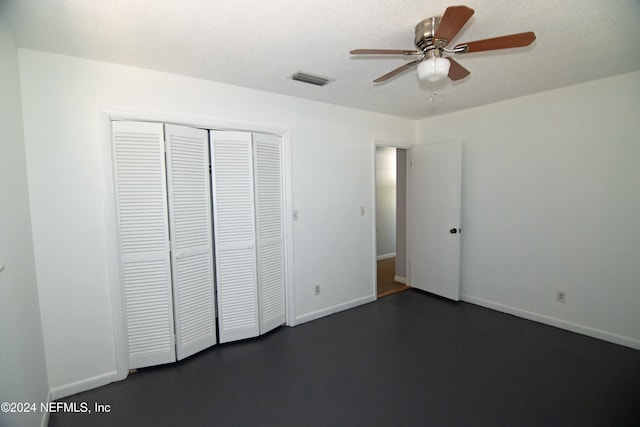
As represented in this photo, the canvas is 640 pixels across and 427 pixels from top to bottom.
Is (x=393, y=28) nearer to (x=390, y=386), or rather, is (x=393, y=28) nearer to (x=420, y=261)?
(x=390, y=386)

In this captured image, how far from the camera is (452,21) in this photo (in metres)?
1.37

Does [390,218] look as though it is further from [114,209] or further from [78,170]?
[78,170]

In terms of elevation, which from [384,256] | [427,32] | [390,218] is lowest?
[384,256]

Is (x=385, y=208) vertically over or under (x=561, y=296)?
over

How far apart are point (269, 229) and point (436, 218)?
7.45ft

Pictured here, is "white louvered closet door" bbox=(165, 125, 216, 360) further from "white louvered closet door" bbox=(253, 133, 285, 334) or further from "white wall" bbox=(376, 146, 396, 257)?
"white wall" bbox=(376, 146, 396, 257)

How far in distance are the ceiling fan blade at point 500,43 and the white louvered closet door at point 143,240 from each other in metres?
2.20

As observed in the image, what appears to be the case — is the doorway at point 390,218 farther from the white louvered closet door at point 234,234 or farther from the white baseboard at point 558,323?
the white louvered closet door at point 234,234

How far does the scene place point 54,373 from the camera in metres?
2.06

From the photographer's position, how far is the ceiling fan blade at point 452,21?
1.26 meters

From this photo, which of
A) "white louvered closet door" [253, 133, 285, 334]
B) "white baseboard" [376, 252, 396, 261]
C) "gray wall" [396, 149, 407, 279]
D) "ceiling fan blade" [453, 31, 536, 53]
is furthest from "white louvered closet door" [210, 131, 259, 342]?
"white baseboard" [376, 252, 396, 261]

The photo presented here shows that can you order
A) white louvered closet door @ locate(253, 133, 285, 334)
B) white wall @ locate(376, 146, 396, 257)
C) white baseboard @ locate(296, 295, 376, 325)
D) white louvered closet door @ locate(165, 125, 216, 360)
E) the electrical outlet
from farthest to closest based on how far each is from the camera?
white wall @ locate(376, 146, 396, 257)
white baseboard @ locate(296, 295, 376, 325)
the electrical outlet
white louvered closet door @ locate(253, 133, 285, 334)
white louvered closet door @ locate(165, 125, 216, 360)

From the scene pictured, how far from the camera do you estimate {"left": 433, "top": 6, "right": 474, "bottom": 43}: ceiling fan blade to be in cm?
126

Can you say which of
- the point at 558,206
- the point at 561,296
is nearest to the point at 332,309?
the point at 561,296
